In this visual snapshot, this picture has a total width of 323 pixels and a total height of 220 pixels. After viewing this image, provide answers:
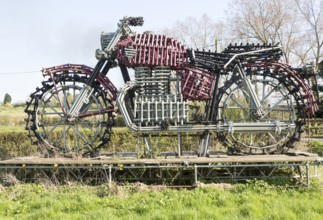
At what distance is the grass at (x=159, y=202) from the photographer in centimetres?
514

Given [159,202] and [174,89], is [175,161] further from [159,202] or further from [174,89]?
[174,89]

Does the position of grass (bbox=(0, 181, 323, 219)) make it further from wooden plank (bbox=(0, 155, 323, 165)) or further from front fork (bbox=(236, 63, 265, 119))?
front fork (bbox=(236, 63, 265, 119))

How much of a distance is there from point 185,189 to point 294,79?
3921mm

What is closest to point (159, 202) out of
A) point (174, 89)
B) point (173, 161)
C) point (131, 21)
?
point (173, 161)

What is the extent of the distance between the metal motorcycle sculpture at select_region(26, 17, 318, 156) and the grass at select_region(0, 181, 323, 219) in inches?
57.2

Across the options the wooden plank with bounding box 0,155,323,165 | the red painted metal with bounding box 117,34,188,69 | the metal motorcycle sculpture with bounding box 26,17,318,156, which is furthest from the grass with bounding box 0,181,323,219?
the red painted metal with bounding box 117,34,188,69

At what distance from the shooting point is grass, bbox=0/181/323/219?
5137mm

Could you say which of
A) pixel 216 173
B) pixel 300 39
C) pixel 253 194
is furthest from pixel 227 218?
pixel 300 39

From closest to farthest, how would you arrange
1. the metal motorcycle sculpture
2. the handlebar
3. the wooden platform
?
the wooden platform, the metal motorcycle sculpture, the handlebar

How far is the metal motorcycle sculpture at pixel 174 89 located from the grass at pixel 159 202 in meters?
1.45

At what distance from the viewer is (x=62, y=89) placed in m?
8.48

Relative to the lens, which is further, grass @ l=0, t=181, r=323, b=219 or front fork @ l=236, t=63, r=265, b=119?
front fork @ l=236, t=63, r=265, b=119

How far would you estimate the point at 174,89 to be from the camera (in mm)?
8180

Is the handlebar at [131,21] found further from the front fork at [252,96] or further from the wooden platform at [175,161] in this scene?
the wooden platform at [175,161]
